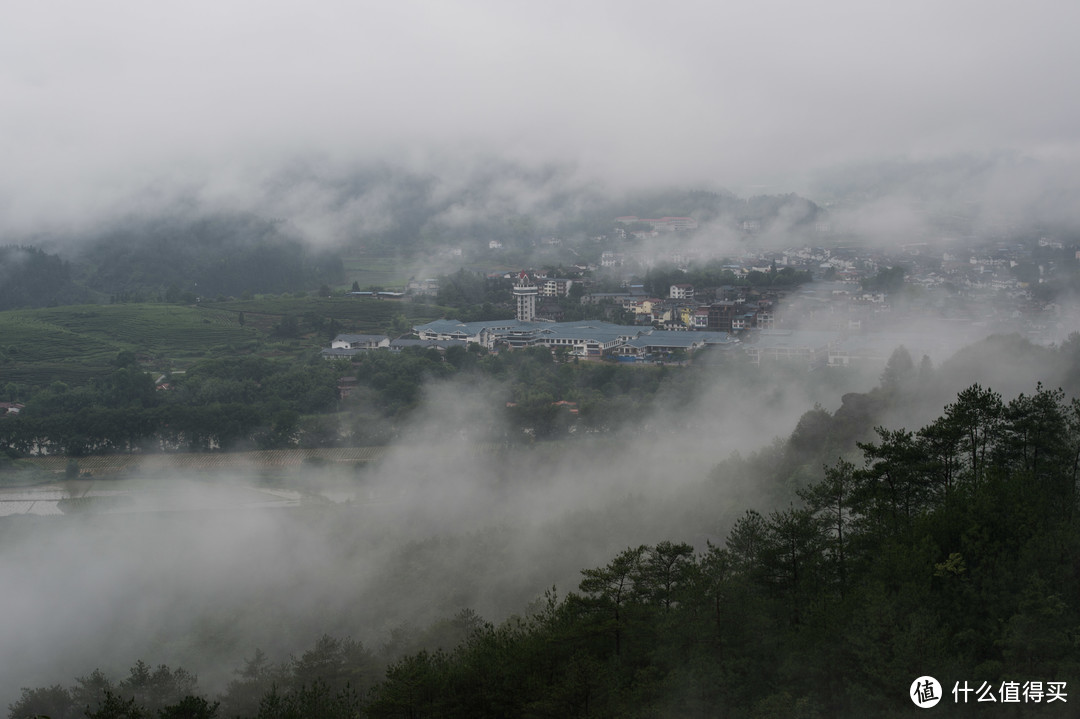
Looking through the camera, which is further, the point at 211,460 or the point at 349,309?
the point at 349,309

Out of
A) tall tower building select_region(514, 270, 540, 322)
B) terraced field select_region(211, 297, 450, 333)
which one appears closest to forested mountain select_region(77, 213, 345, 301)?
terraced field select_region(211, 297, 450, 333)

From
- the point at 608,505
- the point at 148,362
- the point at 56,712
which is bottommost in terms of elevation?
the point at 56,712

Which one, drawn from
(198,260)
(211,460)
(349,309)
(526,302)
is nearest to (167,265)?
(198,260)

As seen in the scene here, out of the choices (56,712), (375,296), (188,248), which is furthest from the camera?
(188,248)

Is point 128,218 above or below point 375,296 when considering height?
above

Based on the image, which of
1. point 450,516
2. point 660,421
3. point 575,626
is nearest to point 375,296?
point 660,421

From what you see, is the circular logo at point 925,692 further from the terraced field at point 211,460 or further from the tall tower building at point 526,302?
the tall tower building at point 526,302

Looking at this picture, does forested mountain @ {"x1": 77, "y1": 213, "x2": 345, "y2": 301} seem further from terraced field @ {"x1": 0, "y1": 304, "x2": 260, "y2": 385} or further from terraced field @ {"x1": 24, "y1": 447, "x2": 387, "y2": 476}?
terraced field @ {"x1": 24, "y1": 447, "x2": 387, "y2": 476}

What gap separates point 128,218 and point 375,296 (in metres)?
19.0

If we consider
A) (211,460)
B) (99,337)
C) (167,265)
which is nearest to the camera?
(211,460)

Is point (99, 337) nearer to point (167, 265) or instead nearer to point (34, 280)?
point (34, 280)

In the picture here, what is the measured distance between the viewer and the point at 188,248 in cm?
3750

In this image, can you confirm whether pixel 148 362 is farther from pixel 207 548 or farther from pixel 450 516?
pixel 450 516

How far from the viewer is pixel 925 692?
3.95 meters
